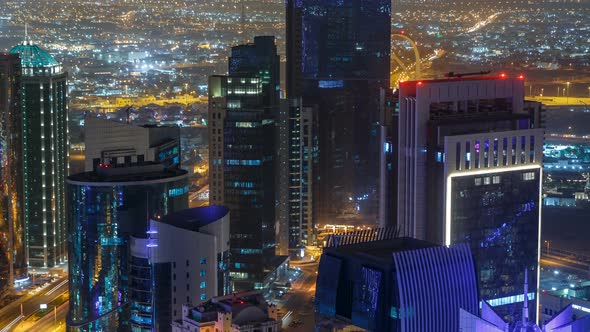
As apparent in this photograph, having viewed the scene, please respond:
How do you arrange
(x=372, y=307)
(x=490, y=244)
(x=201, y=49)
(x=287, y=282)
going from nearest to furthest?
1. (x=372, y=307)
2. (x=490, y=244)
3. (x=287, y=282)
4. (x=201, y=49)

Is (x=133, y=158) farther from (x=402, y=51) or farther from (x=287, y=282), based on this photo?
(x=402, y=51)

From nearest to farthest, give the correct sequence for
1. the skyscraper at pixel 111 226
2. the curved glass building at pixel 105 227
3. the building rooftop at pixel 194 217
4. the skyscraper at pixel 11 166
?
the building rooftop at pixel 194 217 < the skyscraper at pixel 111 226 < the curved glass building at pixel 105 227 < the skyscraper at pixel 11 166

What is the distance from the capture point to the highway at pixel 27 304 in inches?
1916

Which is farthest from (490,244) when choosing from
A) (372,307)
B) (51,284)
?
(51,284)

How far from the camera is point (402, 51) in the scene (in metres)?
63.2

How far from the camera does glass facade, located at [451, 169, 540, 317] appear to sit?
36188 mm

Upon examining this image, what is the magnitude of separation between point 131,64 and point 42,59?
5404 millimetres

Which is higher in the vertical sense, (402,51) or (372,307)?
(402,51)

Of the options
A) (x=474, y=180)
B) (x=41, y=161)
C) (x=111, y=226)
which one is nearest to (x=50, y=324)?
(x=111, y=226)

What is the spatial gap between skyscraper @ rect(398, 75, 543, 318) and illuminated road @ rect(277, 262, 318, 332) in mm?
9831

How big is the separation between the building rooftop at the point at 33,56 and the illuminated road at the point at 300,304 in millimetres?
13720

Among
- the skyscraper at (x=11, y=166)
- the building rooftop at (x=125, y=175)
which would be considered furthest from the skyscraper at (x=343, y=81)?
the building rooftop at (x=125, y=175)

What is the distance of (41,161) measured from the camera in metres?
58.1

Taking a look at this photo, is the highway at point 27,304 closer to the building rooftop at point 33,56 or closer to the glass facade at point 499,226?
the building rooftop at point 33,56
